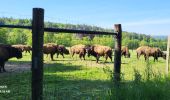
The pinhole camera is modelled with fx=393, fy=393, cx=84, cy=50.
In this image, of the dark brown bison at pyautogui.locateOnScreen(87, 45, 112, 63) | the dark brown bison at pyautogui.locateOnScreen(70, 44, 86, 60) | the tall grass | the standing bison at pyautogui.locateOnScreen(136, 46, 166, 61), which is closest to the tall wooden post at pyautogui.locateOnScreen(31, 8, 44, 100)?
the tall grass

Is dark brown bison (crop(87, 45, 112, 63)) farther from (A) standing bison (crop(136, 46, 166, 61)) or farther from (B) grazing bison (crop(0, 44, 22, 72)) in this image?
(B) grazing bison (crop(0, 44, 22, 72))

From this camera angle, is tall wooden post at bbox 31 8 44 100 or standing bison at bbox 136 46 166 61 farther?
standing bison at bbox 136 46 166 61

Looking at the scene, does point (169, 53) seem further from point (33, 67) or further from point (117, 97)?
point (33, 67)

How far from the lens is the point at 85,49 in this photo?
38.7m

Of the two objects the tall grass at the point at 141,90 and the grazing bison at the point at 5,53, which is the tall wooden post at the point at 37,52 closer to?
the tall grass at the point at 141,90

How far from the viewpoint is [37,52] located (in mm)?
5941

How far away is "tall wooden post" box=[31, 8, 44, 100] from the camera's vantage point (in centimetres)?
588

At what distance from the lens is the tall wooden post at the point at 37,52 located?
588 centimetres

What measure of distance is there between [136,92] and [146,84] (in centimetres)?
55

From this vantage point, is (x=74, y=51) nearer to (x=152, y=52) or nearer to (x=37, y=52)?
(x=152, y=52)

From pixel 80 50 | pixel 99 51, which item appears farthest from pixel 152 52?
pixel 99 51

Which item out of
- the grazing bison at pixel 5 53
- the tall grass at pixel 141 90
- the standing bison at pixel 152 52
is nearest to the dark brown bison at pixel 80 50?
the standing bison at pixel 152 52

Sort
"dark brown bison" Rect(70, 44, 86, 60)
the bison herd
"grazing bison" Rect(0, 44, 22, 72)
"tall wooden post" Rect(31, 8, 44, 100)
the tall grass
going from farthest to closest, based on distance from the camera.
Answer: "dark brown bison" Rect(70, 44, 86, 60) < the bison herd < "grazing bison" Rect(0, 44, 22, 72) < the tall grass < "tall wooden post" Rect(31, 8, 44, 100)

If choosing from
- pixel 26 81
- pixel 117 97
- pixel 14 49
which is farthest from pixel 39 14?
pixel 14 49
